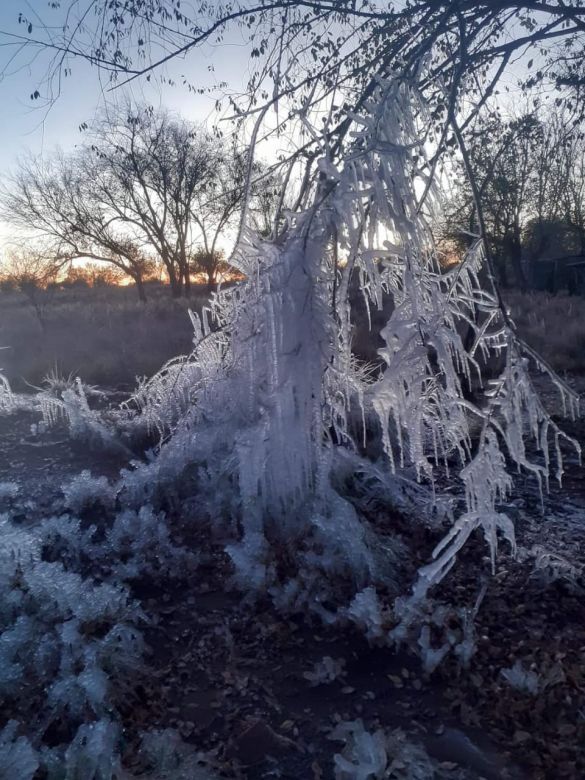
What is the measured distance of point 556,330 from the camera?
43.8 ft

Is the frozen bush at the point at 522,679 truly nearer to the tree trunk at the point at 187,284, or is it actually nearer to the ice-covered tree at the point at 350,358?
the ice-covered tree at the point at 350,358

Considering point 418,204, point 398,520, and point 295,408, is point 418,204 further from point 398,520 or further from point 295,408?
point 398,520

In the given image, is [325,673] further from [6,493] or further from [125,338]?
[125,338]

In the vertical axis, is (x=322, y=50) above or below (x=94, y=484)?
above

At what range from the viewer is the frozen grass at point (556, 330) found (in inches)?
442

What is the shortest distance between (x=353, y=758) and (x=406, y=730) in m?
0.39

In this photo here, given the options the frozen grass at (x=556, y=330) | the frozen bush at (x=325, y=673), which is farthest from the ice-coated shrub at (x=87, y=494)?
the frozen grass at (x=556, y=330)

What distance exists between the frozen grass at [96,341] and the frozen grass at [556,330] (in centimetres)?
712

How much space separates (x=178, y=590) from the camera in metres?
3.75

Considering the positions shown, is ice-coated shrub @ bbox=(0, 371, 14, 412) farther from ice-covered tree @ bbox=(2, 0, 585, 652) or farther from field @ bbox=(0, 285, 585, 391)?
ice-covered tree @ bbox=(2, 0, 585, 652)

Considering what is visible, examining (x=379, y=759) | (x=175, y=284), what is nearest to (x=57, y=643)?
(x=379, y=759)

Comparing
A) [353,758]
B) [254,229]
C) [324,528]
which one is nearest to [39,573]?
[324,528]

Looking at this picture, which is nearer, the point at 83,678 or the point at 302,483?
the point at 83,678

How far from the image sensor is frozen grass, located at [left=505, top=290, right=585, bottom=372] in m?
11.2
